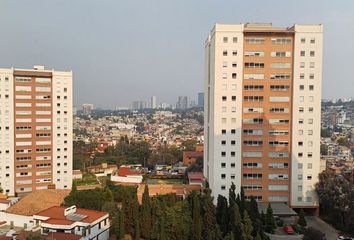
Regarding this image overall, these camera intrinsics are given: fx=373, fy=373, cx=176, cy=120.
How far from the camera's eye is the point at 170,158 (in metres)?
58.8

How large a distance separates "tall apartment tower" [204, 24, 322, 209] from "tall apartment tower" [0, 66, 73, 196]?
17.7m

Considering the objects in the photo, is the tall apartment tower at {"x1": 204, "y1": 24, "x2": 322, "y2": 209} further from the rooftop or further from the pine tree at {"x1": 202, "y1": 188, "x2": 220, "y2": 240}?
the rooftop

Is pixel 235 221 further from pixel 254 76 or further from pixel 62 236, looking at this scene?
pixel 254 76

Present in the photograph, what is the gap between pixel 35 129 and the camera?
3744 cm

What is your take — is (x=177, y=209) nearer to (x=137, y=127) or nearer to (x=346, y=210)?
(x=346, y=210)

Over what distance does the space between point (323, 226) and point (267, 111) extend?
9.04 metres

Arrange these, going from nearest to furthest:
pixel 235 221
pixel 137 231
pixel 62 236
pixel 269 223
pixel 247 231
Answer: pixel 247 231
pixel 62 236
pixel 235 221
pixel 137 231
pixel 269 223

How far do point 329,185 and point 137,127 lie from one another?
11602 cm

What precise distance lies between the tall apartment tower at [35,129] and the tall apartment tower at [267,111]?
58.2 ft

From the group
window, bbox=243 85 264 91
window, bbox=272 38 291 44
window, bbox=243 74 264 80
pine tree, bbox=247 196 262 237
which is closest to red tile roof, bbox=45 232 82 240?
pine tree, bbox=247 196 262 237

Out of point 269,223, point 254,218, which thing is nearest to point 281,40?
point 269,223

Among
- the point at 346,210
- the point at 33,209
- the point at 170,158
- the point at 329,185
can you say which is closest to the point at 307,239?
the point at 346,210

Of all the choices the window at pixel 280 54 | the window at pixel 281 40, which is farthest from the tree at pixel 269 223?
the window at pixel 281 40

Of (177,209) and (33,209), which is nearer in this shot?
(177,209)
